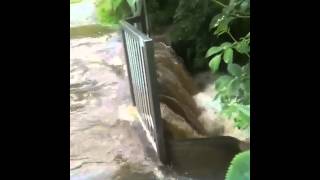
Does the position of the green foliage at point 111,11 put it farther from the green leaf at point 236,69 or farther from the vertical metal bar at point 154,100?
the green leaf at point 236,69

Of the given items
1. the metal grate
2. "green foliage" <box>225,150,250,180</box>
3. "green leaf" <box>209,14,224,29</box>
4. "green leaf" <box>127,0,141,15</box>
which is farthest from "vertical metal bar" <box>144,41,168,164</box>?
"green foliage" <box>225,150,250,180</box>

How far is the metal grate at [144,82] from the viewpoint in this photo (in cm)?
145

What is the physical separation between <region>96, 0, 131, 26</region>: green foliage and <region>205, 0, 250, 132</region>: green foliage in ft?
0.94

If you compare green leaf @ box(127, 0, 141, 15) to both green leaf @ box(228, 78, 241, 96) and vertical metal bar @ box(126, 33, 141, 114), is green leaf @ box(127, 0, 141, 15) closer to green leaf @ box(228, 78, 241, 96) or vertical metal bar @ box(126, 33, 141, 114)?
vertical metal bar @ box(126, 33, 141, 114)

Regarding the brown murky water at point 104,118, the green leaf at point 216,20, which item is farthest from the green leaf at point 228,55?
the brown murky water at point 104,118

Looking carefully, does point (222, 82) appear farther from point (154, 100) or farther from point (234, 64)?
point (154, 100)

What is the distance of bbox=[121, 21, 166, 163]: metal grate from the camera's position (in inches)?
56.9

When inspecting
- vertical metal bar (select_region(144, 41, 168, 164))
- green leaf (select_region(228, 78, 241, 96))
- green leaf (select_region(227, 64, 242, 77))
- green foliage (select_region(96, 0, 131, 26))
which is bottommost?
vertical metal bar (select_region(144, 41, 168, 164))

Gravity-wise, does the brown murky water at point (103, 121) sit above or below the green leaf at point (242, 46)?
below

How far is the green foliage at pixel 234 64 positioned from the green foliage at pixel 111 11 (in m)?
0.29
